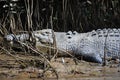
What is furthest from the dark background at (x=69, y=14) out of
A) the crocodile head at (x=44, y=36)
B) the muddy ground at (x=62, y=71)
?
the muddy ground at (x=62, y=71)

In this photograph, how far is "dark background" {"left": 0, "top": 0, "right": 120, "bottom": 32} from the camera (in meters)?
10.3

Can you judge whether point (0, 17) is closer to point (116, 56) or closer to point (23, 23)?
point (23, 23)

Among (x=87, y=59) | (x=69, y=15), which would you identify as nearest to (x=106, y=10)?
(x=69, y=15)

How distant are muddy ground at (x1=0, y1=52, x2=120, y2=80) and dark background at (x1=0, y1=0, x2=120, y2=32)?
1991 mm

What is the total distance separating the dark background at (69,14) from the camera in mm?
10320

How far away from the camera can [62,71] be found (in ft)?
26.0

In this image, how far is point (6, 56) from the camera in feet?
28.7

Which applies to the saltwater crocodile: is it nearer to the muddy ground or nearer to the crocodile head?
the crocodile head

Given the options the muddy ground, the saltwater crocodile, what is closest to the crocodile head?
the saltwater crocodile

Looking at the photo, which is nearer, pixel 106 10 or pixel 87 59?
pixel 87 59

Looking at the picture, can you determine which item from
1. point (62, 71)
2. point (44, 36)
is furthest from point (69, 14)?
point (62, 71)

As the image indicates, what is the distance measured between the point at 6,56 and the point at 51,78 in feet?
Result: 4.58

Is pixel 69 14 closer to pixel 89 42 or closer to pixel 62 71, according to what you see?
pixel 89 42

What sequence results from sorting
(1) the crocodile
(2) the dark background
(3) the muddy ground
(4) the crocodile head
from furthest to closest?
(2) the dark background
(4) the crocodile head
(1) the crocodile
(3) the muddy ground
